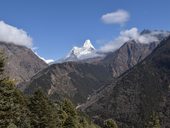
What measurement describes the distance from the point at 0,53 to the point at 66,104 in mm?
48483

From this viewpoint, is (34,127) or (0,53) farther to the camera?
(34,127)

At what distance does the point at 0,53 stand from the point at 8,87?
8.39ft

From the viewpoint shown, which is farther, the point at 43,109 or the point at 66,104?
the point at 66,104

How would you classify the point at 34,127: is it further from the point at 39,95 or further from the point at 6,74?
the point at 6,74

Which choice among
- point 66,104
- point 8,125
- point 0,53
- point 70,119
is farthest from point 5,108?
point 66,104

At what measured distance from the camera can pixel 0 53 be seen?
29312 millimetres

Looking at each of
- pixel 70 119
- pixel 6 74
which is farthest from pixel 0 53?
pixel 70 119

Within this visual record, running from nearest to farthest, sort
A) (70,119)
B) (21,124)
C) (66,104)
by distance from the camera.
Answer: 1. (21,124)
2. (70,119)
3. (66,104)

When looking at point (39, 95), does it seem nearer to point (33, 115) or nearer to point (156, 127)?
point (33, 115)

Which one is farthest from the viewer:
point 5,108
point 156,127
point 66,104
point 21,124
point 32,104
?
point 156,127

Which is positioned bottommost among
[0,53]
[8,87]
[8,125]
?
[8,125]

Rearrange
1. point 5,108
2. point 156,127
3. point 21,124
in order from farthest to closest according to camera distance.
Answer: point 156,127 < point 21,124 < point 5,108

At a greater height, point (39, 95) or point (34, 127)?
point (39, 95)

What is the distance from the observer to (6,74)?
97.3ft
